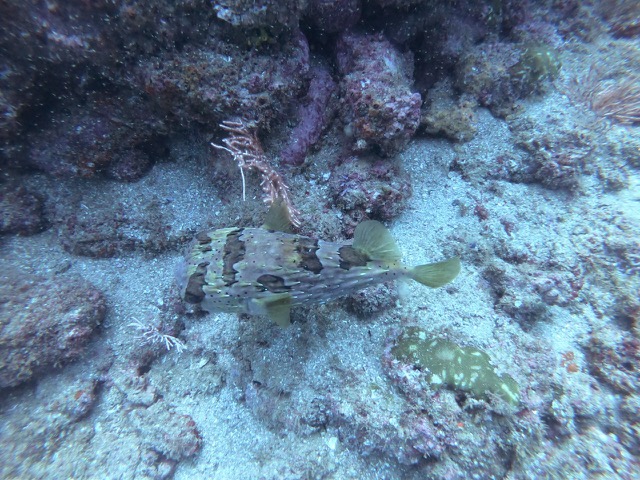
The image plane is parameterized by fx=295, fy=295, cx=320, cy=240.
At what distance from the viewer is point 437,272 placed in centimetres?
296

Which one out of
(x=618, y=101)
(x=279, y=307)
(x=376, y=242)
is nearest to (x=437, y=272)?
(x=376, y=242)

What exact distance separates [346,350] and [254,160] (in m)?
2.55

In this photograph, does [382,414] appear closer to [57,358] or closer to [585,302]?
[585,302]

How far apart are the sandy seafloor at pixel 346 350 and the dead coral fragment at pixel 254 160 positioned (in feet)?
1.05

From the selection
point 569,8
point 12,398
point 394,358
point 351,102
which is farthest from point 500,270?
point 12,398

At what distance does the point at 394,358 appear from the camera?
3184 mm

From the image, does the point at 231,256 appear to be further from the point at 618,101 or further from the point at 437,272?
the point at 618,101

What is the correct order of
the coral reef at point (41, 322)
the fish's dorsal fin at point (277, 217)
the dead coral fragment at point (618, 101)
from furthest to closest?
the dead coral fragment at point (618, 101), the coral reef at point (41, 322), the fish's dorsal fin at point (277, 217)

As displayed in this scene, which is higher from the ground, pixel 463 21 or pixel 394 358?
pixel 463 21

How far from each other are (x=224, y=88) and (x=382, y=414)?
3.89 meters

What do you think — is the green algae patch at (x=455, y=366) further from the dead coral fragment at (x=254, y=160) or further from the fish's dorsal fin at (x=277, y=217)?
the dead coral fragment at (x=254, y=160)

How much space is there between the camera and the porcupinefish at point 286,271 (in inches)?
114

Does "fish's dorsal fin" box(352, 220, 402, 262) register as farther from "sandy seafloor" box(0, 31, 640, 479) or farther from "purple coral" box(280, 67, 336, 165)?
"purple coral" box(280, 67, 336, 165)

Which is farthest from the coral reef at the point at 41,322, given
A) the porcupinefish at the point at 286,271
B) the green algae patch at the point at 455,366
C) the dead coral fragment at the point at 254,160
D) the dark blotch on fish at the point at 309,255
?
the green algae patch at the point at 455,366
